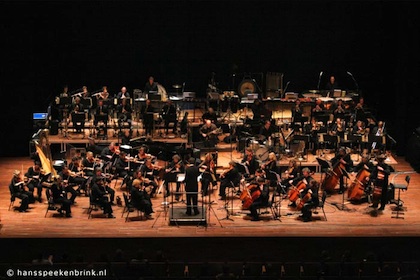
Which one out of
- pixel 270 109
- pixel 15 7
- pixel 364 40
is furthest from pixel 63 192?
pixel 364 40

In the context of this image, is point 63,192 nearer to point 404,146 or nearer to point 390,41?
point 404,146

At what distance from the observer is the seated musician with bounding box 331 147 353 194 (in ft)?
60.5

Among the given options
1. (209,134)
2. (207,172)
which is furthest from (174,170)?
(209,134)

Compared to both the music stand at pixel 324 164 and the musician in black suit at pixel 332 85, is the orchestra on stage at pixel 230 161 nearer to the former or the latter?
the music stand at pixel 324 164

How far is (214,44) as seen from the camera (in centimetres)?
2491

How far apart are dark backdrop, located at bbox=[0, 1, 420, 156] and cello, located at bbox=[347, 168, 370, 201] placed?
5.83 meters

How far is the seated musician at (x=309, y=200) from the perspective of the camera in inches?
674

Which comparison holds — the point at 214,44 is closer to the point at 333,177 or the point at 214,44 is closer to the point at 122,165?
the point at 122,165

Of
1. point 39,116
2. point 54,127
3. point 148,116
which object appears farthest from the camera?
point 39,116

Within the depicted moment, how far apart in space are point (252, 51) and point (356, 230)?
922 centimetres

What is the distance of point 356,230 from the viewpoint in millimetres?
17047

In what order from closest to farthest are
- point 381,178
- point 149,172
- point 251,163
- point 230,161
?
point 381,178 < point 149,172 < point 251,163 < point 230,161

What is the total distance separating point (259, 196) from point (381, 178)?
8.29ft

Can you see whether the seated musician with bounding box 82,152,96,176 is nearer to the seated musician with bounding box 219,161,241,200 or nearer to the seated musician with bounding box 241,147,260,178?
the seated musician with bounding box 219,161,241,200
